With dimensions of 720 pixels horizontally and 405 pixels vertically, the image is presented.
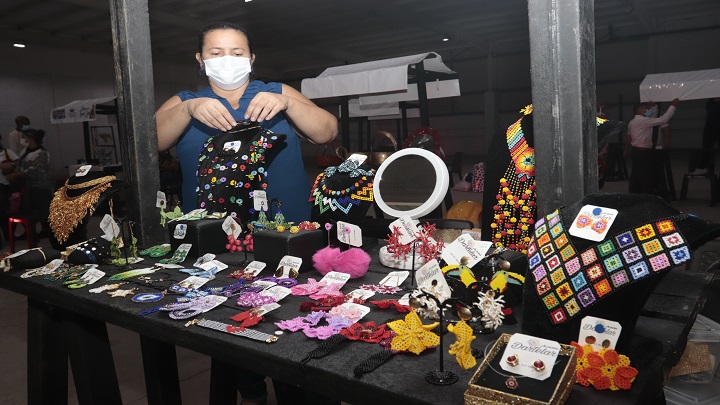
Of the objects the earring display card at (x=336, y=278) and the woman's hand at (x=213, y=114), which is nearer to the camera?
the earring display card at (x=336, y=278)

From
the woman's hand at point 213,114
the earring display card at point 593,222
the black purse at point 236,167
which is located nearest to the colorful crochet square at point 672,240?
the earring display card at point 593,222

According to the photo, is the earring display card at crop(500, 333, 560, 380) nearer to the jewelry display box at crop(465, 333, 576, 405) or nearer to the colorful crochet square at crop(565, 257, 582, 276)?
the jewelry display box at crop(465, 333, 576, 405)

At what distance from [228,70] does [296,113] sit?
1.13ft

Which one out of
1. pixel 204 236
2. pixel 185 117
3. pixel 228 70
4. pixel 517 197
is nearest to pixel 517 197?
pixel 517 197

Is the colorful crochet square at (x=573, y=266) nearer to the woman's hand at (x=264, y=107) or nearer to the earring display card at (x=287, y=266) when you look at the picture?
the earring display card at (x=287, y=266)

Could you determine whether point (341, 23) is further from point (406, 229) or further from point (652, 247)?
point (652, 247)

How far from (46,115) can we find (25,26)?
2.82 m

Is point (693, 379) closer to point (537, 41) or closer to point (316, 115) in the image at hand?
point (537, 41)

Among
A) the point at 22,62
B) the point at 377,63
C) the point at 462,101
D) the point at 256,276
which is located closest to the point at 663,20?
the point at 462,101

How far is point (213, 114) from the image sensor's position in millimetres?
2283

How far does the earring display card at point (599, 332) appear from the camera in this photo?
1047 mm

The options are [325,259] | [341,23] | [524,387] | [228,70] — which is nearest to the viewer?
[524,387]

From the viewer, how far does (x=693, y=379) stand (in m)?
1.82

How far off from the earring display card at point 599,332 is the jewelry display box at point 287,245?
1048 mm
